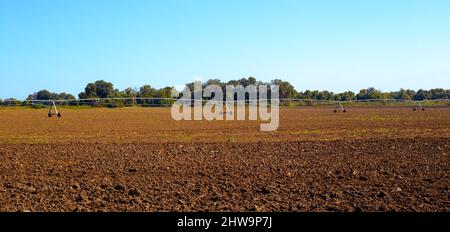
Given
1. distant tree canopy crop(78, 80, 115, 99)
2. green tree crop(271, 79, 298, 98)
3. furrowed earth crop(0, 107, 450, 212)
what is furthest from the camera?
green tree crop(271, 79, 298, 98)

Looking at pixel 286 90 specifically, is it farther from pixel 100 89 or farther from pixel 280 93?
pixel 100 89

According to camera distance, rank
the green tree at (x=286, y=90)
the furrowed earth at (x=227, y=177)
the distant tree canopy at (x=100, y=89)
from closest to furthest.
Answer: the furrowed earth at (x=227, y=177) → the distant tree canopy at (x=100, y=89) → the green tree at (x=286, y=90)

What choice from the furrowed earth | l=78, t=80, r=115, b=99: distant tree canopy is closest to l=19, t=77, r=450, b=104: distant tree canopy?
l=78, t=80, r=115, b=99: distant tree canopy

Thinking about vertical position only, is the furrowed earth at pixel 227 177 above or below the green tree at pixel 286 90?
below

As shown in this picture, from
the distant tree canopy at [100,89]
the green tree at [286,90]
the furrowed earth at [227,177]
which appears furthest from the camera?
the green tree at [286,90]

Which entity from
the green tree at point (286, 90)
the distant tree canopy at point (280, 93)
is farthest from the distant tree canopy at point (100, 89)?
the green tree at point (286, 90)

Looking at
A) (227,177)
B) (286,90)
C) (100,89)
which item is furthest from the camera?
(286,90)

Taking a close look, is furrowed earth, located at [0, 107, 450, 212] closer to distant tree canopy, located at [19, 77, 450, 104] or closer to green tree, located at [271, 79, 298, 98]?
distant tree canopy, located at [19, 77, 450, 104]

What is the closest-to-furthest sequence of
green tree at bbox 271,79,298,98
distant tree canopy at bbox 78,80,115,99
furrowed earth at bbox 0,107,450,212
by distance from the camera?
furrowed earth at bbox 0,107,450,212 → distant tree canopy at bbox 78,80,115,99 → green tree at bbox 271,79,298,98

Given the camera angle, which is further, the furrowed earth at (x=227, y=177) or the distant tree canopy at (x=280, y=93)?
the distant tree canopy at (x=280, y=93)

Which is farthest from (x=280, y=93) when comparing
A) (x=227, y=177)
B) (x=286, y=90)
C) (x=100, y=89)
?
(x=227, y=177)

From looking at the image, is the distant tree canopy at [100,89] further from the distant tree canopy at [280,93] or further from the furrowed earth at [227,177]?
the furrowed earth at [227,177]
